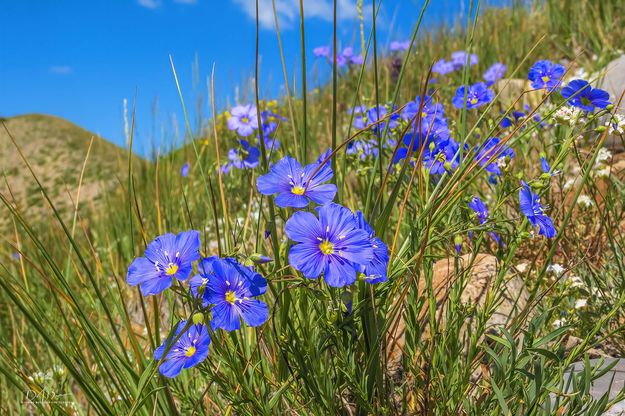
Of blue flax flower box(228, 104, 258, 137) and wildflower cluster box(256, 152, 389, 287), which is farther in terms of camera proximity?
blue flax flower box(228, 104, 258, 137)

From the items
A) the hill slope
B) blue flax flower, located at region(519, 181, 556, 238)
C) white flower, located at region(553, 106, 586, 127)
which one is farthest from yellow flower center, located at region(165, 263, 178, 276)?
the hill slope

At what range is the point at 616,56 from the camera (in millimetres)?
4930

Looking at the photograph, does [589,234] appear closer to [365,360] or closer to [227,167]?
[365,360]

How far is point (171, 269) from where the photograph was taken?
1006mm

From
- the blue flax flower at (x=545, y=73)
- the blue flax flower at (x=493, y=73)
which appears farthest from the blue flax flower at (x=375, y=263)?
the blue flax flower at (x=493, y=73)

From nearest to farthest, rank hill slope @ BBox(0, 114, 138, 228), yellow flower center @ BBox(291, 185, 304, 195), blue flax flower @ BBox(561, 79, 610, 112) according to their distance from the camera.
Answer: yellow flower center @ BBox(291, 185, 304, 195) → blue flax flower @ BBox(561, 79, 610, 112) → hill slope @ BBox(0, 114, 138, 228)

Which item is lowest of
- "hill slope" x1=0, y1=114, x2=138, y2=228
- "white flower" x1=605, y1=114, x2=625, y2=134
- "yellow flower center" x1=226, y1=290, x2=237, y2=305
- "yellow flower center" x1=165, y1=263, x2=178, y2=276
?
"hill slope" x1=0, y1=114, x2=138, y2=228

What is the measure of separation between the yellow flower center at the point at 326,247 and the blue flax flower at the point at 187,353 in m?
0.24

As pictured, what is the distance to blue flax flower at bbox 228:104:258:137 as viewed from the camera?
3.04 meters

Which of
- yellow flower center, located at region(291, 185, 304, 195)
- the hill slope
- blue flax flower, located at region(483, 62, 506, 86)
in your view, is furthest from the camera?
the hill slope

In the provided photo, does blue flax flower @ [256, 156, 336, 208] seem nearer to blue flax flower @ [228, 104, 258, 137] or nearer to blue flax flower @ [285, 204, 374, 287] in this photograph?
blue flax flower @ [285, 204, 374, 287]

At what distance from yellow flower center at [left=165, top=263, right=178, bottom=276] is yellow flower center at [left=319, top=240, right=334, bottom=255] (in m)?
0.24

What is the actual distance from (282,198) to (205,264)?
0.17 meters

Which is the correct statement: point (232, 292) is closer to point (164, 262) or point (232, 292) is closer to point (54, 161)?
point (164, 262)
